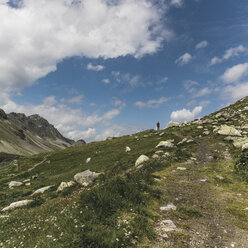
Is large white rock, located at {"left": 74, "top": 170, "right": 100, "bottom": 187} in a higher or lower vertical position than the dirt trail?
higher

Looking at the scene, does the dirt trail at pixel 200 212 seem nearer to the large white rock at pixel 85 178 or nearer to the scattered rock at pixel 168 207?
the scattered rock at pixel 168 207

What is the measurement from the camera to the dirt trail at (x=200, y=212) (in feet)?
22.2

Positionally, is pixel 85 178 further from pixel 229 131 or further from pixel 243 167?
pixel 229 131

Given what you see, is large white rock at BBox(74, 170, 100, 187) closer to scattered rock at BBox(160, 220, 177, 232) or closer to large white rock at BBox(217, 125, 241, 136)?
scattered rock at BBox(160, 220, 177, 232)

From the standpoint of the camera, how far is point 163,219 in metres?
8.29

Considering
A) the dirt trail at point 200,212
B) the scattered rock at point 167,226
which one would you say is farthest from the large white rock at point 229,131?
the scattered rock at point 167,226

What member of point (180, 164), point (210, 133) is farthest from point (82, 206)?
point (210, 133)

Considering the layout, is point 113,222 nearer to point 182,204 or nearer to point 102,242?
point 102,242

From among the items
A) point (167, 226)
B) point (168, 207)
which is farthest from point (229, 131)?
point (167, 226)

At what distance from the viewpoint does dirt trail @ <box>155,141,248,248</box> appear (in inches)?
266

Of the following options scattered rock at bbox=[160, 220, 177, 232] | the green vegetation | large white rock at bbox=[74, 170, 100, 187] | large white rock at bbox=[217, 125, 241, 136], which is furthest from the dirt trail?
large white rock at bbox=[217, 125, 241, 136]

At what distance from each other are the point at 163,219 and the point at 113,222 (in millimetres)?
2747

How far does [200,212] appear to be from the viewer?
892cm

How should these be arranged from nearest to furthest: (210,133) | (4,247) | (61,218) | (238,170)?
(4,247) → (61,218) → (238,170) → (210,133)
